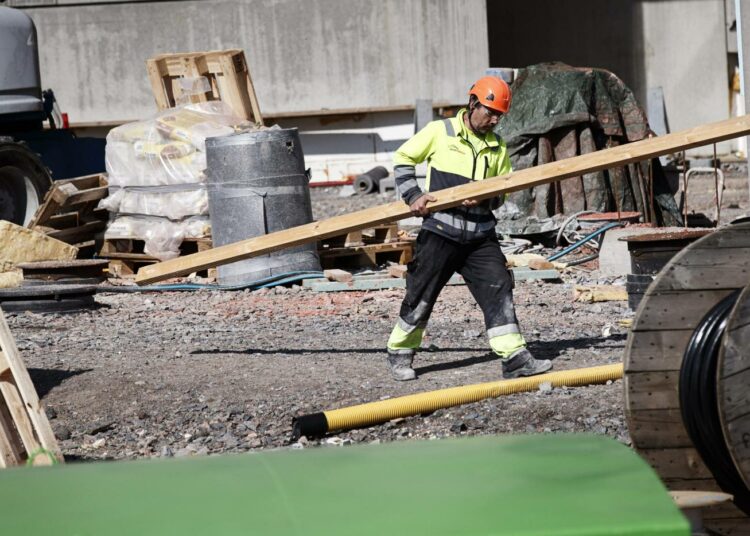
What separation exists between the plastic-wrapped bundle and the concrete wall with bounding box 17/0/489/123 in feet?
32.4

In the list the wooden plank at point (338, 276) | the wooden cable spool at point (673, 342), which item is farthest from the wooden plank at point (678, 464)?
the wooden plank at point (338, 276)

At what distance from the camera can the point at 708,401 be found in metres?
4.14

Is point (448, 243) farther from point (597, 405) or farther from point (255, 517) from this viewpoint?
point (255, 517)

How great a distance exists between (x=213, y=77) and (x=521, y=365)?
25.1 feet

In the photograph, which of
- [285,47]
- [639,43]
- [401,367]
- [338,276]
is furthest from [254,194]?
[639,43]

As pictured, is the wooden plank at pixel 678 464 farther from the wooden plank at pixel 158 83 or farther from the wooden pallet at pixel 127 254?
the wooden plank at pixel 158 83

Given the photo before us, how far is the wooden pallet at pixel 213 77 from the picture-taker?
43.0 feet

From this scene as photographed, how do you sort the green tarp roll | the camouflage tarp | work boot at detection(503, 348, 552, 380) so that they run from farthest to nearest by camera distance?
1. the camouflage tarp
2. work boot at detection(503, 348, 552, 380)
3. the green tarp roll

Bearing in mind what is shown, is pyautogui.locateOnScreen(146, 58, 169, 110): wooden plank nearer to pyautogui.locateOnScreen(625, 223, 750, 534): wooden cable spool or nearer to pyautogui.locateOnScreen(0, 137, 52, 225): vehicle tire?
pyautogui.locateOnScreen(0, 137, 52, 225): vehicle tire

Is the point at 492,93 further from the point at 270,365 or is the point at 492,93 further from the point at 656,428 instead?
the point at 656,428

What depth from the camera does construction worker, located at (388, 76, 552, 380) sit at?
6.85 meters

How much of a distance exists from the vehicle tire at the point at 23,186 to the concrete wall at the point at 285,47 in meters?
9.31

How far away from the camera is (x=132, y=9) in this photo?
22375 millimetres

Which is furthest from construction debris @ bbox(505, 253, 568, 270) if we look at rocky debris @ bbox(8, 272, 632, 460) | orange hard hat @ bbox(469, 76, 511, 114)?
orange hard hat @ bbox(469, 76, 511, 114)
